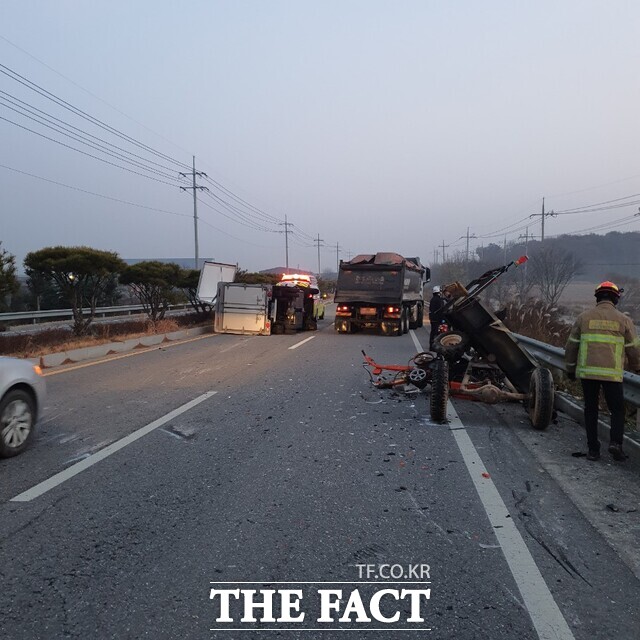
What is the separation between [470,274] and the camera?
67.1m

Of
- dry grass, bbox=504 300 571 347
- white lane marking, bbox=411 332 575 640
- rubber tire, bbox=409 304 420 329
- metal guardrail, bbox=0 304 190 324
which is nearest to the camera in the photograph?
white lane marking, bbox=411 332 575 640

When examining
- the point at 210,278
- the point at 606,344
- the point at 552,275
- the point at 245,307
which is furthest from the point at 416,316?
the point at 606,344

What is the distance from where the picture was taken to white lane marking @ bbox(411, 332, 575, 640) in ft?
9.62

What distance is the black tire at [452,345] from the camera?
8.32 m

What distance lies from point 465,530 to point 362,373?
7634 millimetres

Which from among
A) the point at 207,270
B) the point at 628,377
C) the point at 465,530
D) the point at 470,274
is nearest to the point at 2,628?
the point at 465,530

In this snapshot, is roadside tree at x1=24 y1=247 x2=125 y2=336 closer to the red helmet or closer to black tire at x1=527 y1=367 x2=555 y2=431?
black tire at x1=527 y1=367 x2=555 y2=431

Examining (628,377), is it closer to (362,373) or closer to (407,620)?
(407,620)

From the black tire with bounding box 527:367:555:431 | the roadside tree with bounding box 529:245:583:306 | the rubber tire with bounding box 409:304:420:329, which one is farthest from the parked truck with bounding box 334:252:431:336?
the roadside tree with bounding box 529:245:583:306

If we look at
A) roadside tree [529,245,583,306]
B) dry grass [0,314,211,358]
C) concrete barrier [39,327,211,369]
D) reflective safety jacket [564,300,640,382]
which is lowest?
concrete barrier [39,327,211,369]

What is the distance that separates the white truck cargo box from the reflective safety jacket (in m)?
16.4

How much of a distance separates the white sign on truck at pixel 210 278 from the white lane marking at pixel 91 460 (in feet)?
55.7

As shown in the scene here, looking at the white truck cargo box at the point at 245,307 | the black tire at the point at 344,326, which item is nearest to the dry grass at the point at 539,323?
the black tire at the point at 344,326

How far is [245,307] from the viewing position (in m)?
21.8
